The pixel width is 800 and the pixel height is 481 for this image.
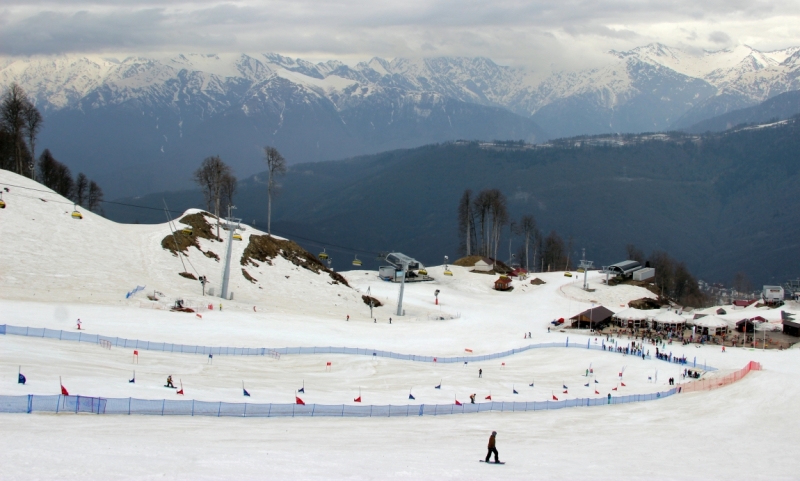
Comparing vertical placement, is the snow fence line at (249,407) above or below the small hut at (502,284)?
below

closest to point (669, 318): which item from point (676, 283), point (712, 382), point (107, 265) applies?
point (712, 382)

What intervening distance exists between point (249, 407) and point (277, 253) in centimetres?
5453

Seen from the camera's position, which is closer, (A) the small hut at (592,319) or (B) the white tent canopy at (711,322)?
(B) the white tent canopy at (711,322)

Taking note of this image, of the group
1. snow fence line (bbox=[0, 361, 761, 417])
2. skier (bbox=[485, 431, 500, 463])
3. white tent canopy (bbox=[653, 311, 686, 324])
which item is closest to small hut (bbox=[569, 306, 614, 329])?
white tent canopy (bbox=[653, 311, 686, 324])

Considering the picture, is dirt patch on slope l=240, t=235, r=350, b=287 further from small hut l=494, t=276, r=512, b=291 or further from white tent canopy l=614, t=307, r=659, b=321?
white tent canopy l=614, t=307, r=659, b=321

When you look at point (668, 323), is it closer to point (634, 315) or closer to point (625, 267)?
point (634, 315)

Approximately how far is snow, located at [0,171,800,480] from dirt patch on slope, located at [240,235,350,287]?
153 cm

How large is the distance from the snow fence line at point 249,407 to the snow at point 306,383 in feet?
2.54

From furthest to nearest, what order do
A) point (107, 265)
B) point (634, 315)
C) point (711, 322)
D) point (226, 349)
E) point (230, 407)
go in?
point (634, 315) → point (711, 322) → point (107, 265) → point (226, 349) → point (230, 407)

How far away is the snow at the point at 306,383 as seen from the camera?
3191 centimetres

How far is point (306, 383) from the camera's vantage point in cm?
5006

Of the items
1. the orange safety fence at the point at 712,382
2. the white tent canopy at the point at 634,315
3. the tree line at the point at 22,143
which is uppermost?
the tree line at the point at 22,143

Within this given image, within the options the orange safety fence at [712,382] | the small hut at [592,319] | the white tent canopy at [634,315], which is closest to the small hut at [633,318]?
the white tent canopy at [634,315]

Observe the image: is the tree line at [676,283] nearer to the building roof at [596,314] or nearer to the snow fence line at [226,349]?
the building roof at [596,314]
